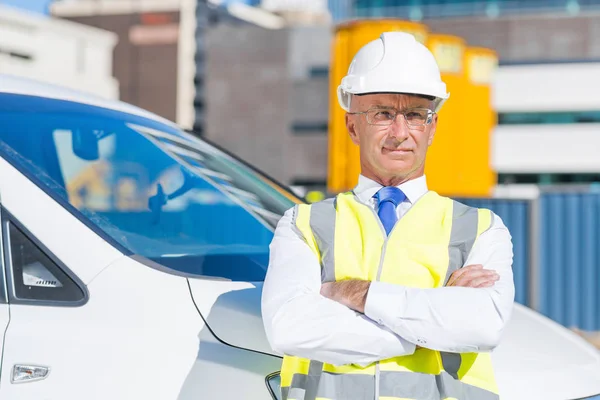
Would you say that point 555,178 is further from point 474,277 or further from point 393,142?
point 474,277

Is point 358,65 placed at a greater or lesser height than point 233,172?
greater

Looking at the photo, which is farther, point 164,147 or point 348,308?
point 164,147

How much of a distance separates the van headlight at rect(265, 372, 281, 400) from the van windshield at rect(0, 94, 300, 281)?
0.40 m

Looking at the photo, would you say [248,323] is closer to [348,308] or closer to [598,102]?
[348,308]

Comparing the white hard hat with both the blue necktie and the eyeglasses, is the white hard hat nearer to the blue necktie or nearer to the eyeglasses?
the eyeglasses

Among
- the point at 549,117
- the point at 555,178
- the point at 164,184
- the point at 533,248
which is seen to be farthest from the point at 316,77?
the point at 164,184

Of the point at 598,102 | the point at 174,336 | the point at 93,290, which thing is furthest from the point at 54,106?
the point at 598,102

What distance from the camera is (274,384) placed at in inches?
84.8

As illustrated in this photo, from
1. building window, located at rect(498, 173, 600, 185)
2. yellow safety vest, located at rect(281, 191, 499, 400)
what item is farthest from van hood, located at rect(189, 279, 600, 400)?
building window, located at rect(498, 173, 600, 185)

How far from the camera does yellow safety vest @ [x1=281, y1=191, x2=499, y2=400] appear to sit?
6.47 feet

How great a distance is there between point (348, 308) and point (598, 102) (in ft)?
183

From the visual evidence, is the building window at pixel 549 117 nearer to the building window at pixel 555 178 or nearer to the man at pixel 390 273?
the building window at pixel 555 178

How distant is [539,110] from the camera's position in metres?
56.3

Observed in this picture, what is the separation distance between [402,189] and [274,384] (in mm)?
564
